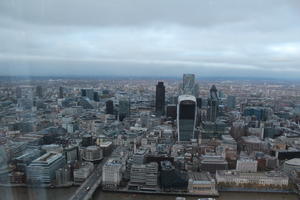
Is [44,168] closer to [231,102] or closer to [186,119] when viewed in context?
[186,119]

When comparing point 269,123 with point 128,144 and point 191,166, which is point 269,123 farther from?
point 128,144

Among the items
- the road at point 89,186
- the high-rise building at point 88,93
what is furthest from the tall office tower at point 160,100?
the road at point 89,186

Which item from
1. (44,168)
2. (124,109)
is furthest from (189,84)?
(44,168)

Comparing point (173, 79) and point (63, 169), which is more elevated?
point (173, 79)

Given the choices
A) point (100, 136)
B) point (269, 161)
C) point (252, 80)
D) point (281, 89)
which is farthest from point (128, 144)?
point (252, 80)

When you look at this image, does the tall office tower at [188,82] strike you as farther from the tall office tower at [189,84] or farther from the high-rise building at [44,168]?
the high-rise building at [44,168]
